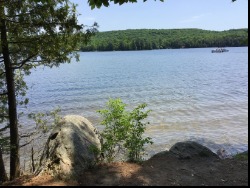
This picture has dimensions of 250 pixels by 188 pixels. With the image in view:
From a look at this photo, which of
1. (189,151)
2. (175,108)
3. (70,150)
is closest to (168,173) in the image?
(189,151)

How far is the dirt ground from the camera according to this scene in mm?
7285

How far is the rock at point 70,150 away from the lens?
768 centimetres

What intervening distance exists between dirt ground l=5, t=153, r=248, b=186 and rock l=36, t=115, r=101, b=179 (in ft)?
0.90

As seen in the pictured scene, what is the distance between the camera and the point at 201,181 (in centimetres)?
764

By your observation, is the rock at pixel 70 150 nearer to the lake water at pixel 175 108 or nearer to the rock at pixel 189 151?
the rock at pixel 189 151

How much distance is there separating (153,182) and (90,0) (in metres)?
4.15

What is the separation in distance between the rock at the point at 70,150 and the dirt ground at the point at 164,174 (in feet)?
0.90

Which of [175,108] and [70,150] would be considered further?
→ [175,108]

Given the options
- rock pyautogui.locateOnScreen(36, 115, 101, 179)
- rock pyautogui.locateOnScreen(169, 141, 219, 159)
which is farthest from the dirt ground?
rock pyautogui.locateOnScreen(169, 141, 219, 159)

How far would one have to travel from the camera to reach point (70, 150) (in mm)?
8211

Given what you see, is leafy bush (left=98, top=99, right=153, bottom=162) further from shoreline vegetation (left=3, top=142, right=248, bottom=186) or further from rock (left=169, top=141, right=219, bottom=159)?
rock (left=169, top=141, right=219, bottom=159)

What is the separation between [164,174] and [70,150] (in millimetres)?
2303

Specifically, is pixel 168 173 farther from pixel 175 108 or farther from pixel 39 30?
pixel 175 108

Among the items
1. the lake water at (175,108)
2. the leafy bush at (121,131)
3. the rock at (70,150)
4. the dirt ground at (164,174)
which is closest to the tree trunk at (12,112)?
the rock at (70,150)
